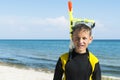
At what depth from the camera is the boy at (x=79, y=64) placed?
13.7 feet

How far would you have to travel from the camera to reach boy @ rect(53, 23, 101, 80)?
4.19 metres

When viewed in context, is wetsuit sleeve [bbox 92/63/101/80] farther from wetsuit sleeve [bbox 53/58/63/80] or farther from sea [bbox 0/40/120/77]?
sea [bbox 0/40/120/77]

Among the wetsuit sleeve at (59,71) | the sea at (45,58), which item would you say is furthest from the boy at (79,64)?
the sea at (45,58)

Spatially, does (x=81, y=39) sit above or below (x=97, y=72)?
above

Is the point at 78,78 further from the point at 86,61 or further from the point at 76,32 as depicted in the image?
the point at 76,32

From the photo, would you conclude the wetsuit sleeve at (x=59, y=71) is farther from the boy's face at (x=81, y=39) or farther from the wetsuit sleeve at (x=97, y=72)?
the wetsuit sleeve at (x=97, y=72)

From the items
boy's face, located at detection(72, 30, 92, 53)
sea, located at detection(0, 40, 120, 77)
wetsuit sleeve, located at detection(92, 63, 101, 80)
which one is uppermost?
boy's face, located at detection(72, 30, 92, 53)

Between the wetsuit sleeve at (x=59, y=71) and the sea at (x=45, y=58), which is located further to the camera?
the sea at (x=45, y=58)

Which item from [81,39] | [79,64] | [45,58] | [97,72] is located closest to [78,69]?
[79,64]

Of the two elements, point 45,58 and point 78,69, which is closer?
point 78,69

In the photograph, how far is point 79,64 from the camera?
4246 millimetres

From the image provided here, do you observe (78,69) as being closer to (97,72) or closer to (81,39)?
(97,72)

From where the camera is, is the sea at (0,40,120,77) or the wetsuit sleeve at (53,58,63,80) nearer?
the wetsuit sleeve at (53,58,63,80)

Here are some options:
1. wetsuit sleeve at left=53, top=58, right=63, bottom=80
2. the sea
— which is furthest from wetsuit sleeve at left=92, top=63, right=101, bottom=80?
the sea
